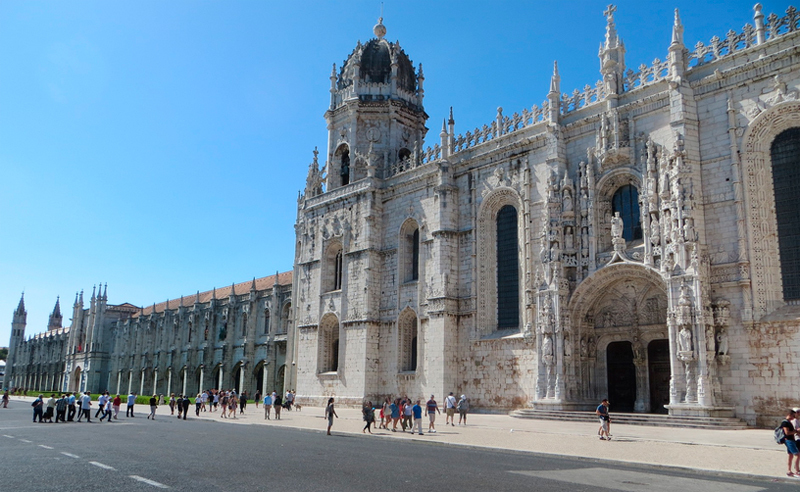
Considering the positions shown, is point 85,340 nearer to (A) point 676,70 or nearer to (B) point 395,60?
(B) point 395,60

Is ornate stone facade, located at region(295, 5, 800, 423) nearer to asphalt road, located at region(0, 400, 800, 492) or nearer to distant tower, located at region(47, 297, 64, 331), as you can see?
asphalt road, located at region(0, 400, 800, 492)

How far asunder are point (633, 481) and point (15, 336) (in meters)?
137

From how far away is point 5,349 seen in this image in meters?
155

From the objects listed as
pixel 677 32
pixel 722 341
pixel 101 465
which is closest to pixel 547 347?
pixel 722 341

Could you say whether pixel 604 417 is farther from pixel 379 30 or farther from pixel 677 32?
pixel 379 30

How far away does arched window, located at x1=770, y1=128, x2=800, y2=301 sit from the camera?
21812 mm

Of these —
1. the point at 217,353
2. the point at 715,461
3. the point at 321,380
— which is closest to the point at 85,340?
the point at 217,353

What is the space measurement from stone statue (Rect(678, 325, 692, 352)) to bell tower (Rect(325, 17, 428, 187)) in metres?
18.6

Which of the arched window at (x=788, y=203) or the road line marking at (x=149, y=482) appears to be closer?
the road line marking at (x=149, y=482)

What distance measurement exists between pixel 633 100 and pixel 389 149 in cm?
1535

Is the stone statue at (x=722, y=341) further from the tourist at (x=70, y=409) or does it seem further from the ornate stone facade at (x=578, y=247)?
the tourist at (x=70, y=409)

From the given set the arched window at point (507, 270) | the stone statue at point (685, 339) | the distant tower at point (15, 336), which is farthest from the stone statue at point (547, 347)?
the distant tower at point (15, 336)

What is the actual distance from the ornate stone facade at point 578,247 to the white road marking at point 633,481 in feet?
34.3

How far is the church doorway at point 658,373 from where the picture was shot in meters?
25.3
